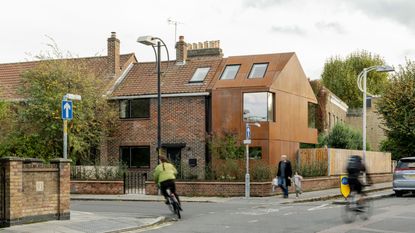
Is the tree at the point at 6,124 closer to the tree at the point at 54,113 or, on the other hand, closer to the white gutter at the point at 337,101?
the tree at the point at 54,113

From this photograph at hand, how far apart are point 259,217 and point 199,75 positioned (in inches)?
730

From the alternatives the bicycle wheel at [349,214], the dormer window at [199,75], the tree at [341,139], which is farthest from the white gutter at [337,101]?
the bicycle wheel at [349,214]

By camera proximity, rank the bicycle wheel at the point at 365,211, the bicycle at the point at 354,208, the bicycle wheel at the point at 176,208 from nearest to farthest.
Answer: the bicycle at the point at 354,208
the bicycle wheel at the point at 365,211
the bicycle wheel at the point at 176,208

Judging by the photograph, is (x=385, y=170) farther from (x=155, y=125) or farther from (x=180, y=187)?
(x=180, y=187)

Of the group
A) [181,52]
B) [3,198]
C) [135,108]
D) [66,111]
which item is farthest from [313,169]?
[3,198]

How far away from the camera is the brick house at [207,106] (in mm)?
31266

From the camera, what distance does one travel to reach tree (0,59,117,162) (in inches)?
1215

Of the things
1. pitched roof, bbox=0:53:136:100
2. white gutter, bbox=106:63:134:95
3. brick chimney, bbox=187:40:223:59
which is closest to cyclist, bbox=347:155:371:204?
white gutter, bbox=106:63:134:95

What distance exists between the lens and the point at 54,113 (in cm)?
3073

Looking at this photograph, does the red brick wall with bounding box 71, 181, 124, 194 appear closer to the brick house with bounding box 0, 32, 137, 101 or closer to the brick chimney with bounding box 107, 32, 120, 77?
the brick house with bounding box 0, 32, 137, 101

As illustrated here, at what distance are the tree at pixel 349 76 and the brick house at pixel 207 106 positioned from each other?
3074 centimetres

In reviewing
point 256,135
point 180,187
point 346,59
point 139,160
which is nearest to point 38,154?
point 139,160

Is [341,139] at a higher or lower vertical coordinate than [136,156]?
higher

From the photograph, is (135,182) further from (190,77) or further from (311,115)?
(311,115)
